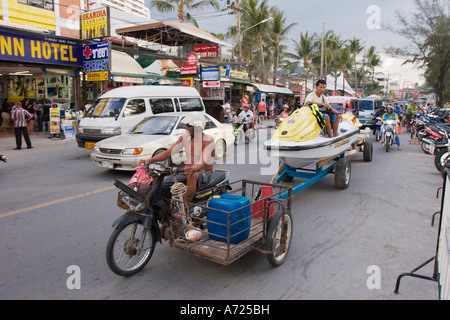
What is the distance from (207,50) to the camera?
24.2 meters

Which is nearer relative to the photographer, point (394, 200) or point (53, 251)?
point (53, 251)

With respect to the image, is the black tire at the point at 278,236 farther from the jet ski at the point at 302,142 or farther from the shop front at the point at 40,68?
the shop front at the point at 40,68

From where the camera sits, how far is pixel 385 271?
12.3 feet

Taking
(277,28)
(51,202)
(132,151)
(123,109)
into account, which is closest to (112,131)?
(123,109)

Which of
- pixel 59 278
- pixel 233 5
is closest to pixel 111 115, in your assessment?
pixel 59 278

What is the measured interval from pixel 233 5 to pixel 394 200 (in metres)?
24.2

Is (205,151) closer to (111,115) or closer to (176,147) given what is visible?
(176,147)

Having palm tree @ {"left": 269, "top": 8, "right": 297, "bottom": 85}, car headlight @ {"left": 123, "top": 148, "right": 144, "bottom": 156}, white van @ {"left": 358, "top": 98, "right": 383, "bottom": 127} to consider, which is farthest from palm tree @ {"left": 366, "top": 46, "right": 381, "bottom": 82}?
car headlight @ {"left": 123, "top": 148, "right": 144, "bottom": 156}

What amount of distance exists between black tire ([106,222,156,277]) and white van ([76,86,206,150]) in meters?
7.05

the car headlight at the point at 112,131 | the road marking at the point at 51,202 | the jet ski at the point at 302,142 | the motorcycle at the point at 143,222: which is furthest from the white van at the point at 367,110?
the motorcycle at the point at 143,222

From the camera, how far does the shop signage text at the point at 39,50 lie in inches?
535

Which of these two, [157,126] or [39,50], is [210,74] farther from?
[157,126]

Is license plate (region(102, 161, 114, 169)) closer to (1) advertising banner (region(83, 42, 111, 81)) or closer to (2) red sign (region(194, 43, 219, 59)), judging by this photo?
(1) advertising banner (region(83, 42, 111, 81))

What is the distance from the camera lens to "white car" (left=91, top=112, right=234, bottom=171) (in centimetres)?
777
